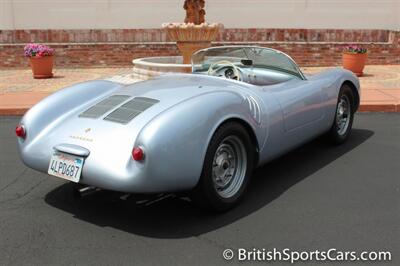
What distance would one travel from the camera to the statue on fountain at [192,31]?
9.66m

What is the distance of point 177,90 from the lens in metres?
3.85

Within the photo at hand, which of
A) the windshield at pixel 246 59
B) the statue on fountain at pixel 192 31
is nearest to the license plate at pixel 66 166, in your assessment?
the windshield at pixel 246 59

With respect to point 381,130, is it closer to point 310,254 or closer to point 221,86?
point 221,86

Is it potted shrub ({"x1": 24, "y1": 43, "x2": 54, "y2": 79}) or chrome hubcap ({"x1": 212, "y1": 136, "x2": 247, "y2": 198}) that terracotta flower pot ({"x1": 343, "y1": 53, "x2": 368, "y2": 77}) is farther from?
chrome hubcap ({"x1": 212, "y1": 136, "x2": 247, "y2": 198})

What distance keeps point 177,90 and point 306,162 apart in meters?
1.74

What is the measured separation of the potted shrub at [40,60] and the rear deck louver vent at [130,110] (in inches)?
325

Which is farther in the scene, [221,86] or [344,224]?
[221,86]

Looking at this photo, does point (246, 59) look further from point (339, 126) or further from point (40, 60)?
point (40, 60)
